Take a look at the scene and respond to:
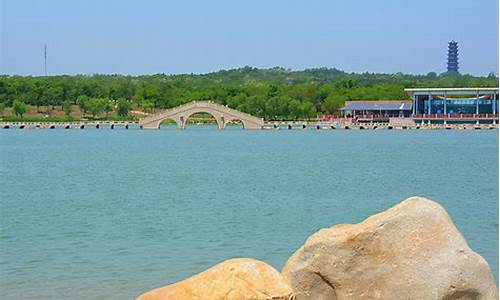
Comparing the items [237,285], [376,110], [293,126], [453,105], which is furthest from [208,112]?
[237,285]

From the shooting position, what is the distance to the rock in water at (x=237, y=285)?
6020 mm

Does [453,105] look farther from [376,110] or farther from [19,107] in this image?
[19,107]

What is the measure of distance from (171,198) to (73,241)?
11.1 metres

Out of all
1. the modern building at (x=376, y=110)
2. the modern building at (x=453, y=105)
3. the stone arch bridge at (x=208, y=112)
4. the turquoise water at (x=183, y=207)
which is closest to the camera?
the turquoise water at (x=183, y=207)

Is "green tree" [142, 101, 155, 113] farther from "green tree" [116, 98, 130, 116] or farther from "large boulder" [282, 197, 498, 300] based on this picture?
"large boulder" [282, 197, 498, 300]

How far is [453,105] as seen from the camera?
112312 millimetres

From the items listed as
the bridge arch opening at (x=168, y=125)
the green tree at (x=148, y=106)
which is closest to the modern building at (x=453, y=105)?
the bridge arch opening at (x=168, y=125)

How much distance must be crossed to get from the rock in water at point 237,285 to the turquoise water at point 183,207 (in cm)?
568

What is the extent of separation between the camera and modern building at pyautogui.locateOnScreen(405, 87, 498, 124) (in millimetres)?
108312

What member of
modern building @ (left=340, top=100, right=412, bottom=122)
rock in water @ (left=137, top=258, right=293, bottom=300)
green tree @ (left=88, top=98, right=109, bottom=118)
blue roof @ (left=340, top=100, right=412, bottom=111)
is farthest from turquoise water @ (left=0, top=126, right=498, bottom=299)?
green tree @ (left=88, top=98, right=109, bottom=118)

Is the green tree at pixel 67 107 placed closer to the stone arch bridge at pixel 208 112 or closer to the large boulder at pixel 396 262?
the stone arch bridge at pixel 208 112

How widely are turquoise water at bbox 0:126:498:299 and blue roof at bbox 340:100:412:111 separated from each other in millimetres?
58061

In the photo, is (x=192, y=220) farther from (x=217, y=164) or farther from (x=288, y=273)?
(x=217, y=164)

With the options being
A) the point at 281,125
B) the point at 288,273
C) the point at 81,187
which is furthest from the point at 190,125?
the point at 288,273
